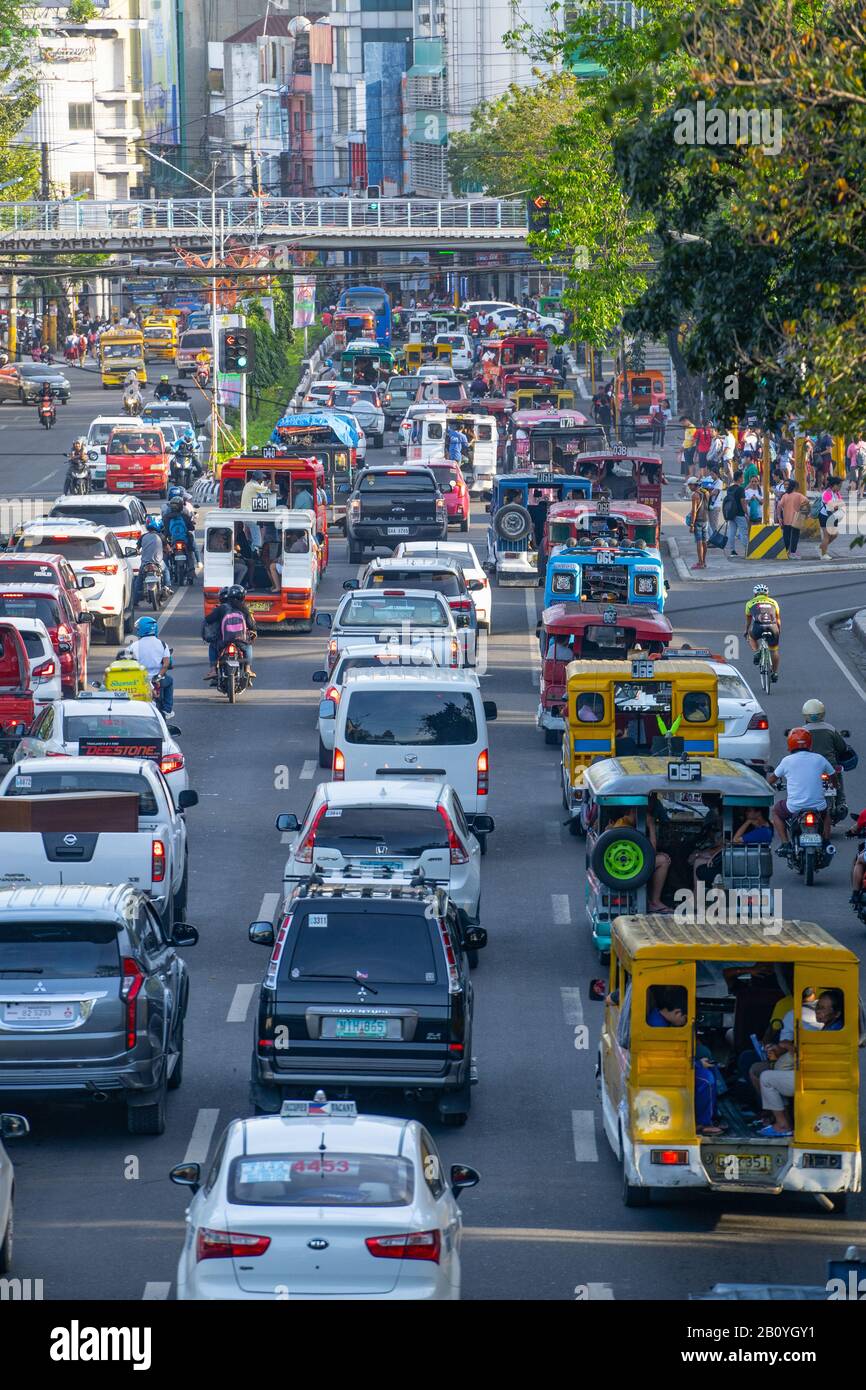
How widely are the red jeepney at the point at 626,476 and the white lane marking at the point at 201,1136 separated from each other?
33.2 meters

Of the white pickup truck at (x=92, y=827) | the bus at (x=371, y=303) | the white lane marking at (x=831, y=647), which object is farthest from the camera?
the bus at (x=371, y=303)

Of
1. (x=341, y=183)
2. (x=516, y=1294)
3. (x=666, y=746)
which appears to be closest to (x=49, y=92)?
(x=341, y=183)

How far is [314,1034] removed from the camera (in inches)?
571

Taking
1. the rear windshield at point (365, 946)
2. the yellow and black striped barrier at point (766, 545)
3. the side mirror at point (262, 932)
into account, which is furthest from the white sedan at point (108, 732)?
the yellow and black striped barrier at point (766, 545)

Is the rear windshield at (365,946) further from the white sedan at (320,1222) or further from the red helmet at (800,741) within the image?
the red helmet at (800,741)

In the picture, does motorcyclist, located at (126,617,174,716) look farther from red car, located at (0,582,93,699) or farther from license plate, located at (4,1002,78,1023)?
license plate, located at (4,1002,78,1023)

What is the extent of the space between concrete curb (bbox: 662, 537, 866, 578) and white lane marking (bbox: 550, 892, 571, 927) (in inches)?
904

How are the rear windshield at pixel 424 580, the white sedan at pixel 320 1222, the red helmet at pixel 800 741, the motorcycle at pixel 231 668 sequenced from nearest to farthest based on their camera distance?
the white sedan at pixel 320 1222 → the red helmet at pixel 800 741 → the motorcycle at pixel 231 668 → the rear windshield at pixel 424 580

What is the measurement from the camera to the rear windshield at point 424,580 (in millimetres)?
32156

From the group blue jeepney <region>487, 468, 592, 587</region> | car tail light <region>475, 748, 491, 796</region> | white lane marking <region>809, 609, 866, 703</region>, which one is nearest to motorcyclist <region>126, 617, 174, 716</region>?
car tail light <region>475, 748, 491, 796</region>

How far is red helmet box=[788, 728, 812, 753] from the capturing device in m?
22.5

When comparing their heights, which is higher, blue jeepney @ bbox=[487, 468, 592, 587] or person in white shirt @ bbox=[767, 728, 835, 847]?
person in white shirt @ bbox=[767, 728, 835, 847]
